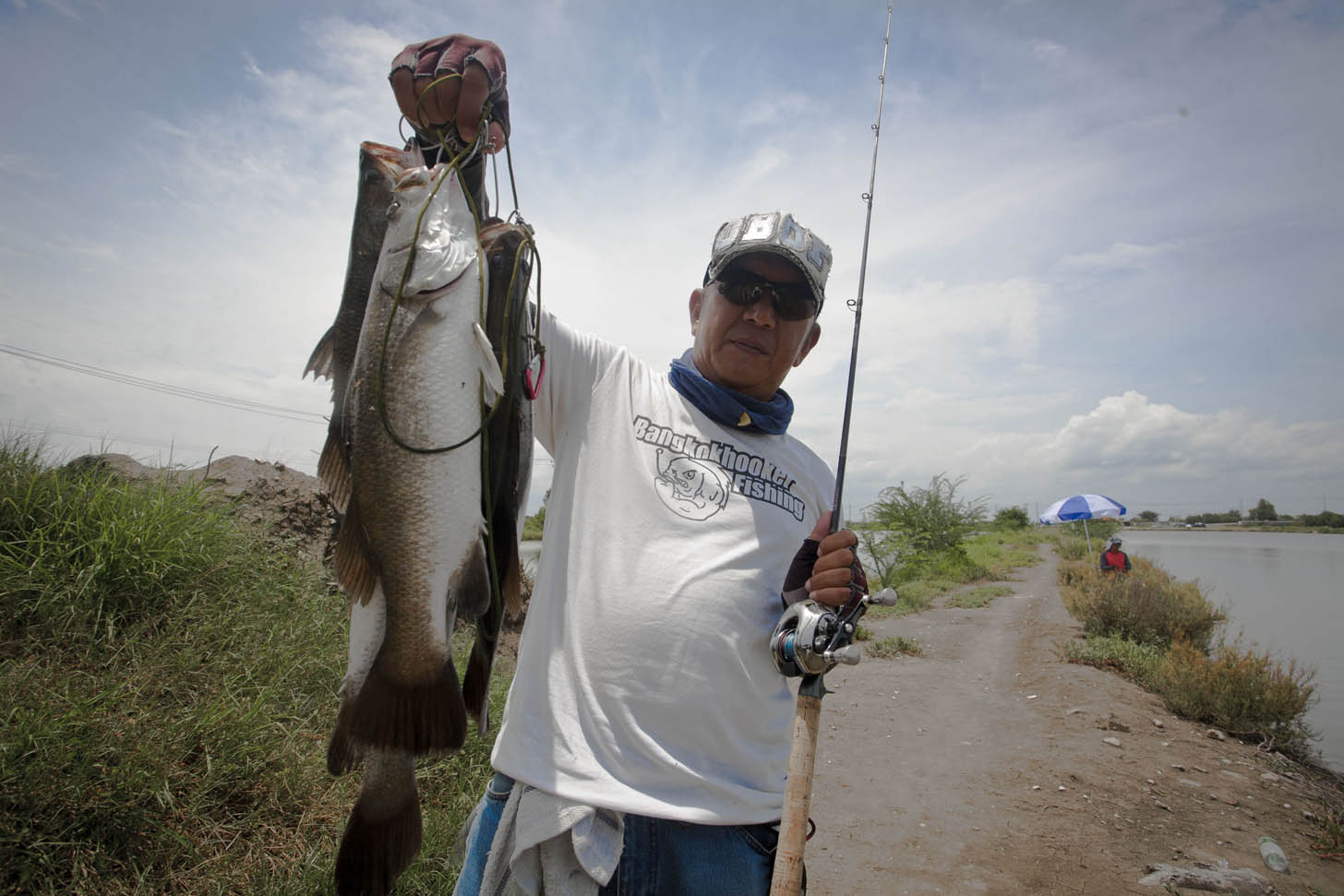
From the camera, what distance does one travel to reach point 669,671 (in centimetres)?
173

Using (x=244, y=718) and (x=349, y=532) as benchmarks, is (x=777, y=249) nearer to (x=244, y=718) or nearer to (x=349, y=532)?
(x=349, y=532)

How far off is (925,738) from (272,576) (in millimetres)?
7057

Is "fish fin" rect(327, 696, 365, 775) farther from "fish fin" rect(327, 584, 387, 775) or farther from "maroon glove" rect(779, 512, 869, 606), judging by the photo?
"maroon glove" rect(779, 512, 869, 606)

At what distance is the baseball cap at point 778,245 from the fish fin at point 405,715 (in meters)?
1.55

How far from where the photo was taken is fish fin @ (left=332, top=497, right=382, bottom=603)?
146cm

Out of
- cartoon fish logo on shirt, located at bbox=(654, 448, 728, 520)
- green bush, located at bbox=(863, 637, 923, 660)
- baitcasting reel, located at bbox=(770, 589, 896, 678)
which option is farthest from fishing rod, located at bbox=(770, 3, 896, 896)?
green bush, located at bbox=(863, 637, 923, 660)

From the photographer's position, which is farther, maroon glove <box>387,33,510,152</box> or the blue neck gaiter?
the blue neck gaiter

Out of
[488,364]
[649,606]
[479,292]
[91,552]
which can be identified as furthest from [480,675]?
[91,552]

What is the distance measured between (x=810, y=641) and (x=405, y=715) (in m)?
1.01

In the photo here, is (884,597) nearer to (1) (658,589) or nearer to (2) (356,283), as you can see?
(1) (658,589)

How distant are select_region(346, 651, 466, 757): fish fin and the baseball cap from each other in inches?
61.0

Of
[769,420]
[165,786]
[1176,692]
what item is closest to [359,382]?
[769,420]

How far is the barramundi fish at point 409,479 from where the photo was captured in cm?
142

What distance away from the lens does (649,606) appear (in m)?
1.77
